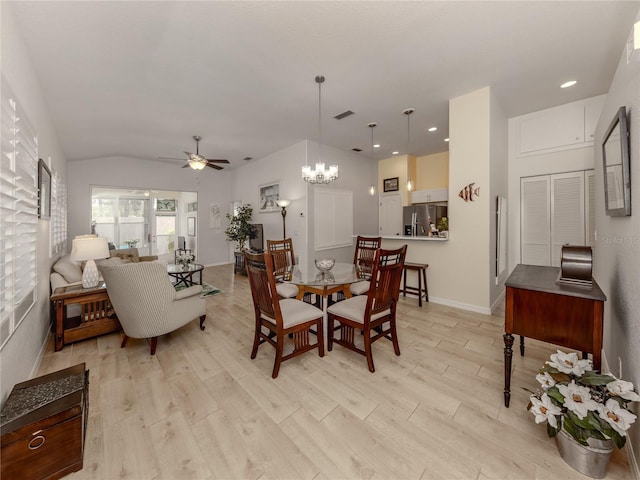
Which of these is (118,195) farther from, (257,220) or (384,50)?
(384,50)

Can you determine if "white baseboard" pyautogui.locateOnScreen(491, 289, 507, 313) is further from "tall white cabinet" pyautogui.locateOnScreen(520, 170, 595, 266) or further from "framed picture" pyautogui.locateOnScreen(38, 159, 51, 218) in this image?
"framed picture" pyautogui.locateOnScreen(38, 159, 51, 218)

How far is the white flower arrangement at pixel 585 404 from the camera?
122 cm

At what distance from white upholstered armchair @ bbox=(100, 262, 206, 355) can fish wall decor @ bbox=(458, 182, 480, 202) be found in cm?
392

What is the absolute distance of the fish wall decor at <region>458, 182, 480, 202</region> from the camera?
356 centimetres

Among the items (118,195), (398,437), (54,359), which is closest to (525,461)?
(398,437)

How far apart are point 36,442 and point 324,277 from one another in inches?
82.5

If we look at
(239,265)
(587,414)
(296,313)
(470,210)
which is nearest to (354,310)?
(296,313)

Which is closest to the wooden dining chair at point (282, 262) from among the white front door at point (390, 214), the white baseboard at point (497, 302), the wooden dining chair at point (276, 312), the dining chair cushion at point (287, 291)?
the dining chair cushion at point (287, 291)

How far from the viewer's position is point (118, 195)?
6340 mm

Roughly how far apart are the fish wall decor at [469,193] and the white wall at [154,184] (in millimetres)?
6647

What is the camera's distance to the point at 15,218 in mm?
1718

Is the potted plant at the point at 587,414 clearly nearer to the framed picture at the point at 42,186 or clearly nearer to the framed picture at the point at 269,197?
the framed picture at the point at 42,186

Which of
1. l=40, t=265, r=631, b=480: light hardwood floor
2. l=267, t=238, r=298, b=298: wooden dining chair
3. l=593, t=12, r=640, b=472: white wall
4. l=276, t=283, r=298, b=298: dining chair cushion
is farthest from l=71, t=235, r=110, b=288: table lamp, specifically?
l=593, t=12, r=640, b=472: white wall

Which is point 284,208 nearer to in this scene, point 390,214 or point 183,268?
point 183,268
